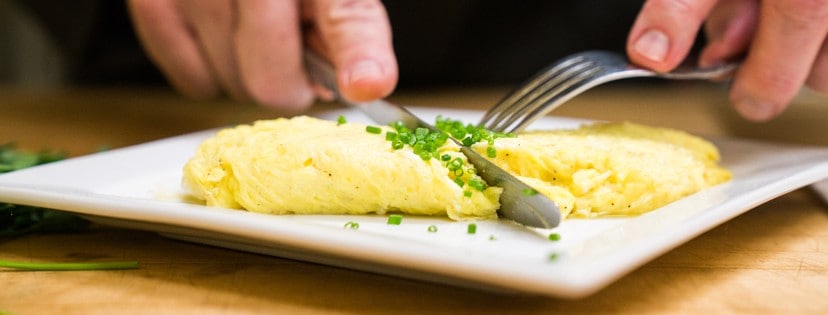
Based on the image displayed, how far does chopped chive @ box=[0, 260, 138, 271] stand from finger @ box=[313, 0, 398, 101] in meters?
Answer: 0.89

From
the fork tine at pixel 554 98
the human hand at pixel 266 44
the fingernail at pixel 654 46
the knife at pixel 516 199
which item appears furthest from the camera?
the human hand at pixel 266 44

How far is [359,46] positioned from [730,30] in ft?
3.62

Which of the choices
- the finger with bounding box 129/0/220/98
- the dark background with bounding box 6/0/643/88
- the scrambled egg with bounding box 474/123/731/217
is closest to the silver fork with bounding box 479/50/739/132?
the scrambled egg with bounding box 474/123/731/217

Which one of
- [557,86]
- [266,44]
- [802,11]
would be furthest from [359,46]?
[802,11]

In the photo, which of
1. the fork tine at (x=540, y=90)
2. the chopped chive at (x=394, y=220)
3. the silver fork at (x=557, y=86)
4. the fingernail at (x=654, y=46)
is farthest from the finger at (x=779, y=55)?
the chopped chive at (x=394, y=220)

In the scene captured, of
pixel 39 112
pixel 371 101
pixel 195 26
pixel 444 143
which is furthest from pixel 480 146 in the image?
pixel 39 112

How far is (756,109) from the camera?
7.94 feet

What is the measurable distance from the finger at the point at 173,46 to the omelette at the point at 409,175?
125cm

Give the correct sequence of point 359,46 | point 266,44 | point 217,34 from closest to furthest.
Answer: point 359,46 < point 266,44 < point 217,34

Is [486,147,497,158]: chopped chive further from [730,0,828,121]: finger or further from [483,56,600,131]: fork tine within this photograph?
[730,0,828,121]: finger

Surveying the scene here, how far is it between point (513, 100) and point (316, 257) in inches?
34.7

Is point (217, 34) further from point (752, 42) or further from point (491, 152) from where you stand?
point (752, 42)

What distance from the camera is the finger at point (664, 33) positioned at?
2.17 m

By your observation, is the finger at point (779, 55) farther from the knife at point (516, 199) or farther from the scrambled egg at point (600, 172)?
the knife at point (516, 199)
